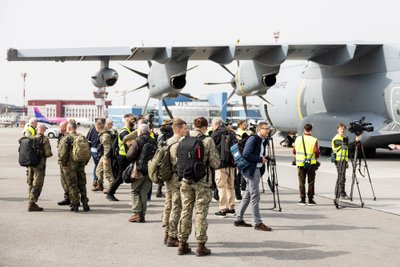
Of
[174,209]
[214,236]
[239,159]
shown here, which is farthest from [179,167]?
[239,159]

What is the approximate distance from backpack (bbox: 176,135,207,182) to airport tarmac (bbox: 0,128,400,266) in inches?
39.8

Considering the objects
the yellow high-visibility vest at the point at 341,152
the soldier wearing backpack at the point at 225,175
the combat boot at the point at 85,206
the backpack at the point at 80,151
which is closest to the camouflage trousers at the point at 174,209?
the soldier wearing backpack at the point at 225,175

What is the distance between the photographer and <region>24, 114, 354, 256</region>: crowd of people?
269 inches

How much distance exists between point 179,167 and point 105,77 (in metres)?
14.6

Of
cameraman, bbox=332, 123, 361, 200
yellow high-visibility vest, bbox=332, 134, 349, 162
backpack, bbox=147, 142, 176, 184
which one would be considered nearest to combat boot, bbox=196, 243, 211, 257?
backpack, bbox=147, 142, 176, 184

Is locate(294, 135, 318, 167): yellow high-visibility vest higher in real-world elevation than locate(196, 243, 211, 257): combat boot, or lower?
higher

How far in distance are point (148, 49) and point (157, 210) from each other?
1012 cm

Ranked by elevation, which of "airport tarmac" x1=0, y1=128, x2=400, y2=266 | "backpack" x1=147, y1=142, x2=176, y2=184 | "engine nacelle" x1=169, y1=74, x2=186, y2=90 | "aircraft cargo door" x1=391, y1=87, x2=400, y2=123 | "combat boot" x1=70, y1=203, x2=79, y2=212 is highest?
"engine nacelle" x1=169, y1=74, x2=186, y2=90

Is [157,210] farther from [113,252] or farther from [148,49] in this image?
[148,49]

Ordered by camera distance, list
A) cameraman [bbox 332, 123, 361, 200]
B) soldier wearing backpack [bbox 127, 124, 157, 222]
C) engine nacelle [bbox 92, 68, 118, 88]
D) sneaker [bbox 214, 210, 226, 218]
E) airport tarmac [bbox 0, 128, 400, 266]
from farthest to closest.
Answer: engine nacelle [bbox 92, 68, 118, 88] → cameraman [bbox 332, 123, 361, 200] → sneaker [bbox 214, 210, 226, 218] → soldier wearing backpack [bbox 127, 124, 157, 222] → airport tarmac [bbox 0, 128, 400, 266]

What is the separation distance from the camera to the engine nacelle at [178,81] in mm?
20453

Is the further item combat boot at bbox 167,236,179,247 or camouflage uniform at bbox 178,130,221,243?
combat boot at bbox 167,236,179,247

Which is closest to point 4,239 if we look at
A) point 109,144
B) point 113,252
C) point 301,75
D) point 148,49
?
point 113,252

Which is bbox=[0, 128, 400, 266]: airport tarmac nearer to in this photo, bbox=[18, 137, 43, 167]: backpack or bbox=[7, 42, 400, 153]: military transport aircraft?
bbox=[18, 137, 43, 167]: backpack
